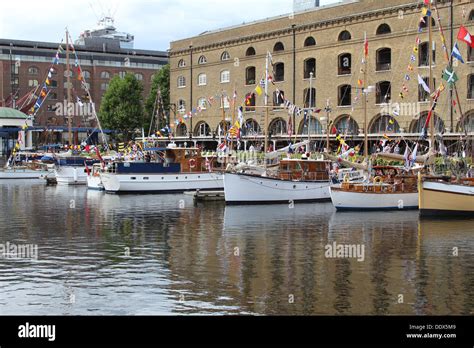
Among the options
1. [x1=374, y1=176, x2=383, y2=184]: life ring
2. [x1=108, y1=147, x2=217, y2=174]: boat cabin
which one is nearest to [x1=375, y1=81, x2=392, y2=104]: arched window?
[x1=108, y1=147, x2=217, y2=174]: boat cabin

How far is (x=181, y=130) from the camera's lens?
3430 inches

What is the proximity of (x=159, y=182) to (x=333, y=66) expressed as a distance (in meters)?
23.3

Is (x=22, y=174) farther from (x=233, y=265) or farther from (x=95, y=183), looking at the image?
(x=233, y=265)

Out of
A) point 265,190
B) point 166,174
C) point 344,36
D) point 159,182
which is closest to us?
point 265,190

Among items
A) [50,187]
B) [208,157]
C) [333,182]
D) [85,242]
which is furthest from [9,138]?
[85,242]

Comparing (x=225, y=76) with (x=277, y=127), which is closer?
(x=277, y=127)

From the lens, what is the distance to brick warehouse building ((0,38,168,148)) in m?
121

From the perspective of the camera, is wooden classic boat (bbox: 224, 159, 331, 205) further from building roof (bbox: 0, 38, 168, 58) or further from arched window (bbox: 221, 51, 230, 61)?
building roof (bbox: 0, 38, 168, 58)

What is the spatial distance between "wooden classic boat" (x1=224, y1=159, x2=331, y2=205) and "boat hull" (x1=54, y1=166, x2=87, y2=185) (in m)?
23.9

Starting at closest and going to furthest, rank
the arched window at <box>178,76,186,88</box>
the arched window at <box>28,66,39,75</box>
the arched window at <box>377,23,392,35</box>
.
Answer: the arched window at <box>377,23,392,35</box>, the arched window at <box>178,76,186,88</box>, the arched window at <box>28,66,39,75</box>

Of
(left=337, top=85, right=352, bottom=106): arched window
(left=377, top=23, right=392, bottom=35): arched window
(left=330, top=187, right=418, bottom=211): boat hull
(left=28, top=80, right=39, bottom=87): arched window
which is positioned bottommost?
(left=330, top=187, right=418, bottom=211): boat hull

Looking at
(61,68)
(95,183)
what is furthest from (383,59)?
(61,68)

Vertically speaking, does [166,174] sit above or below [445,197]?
above
